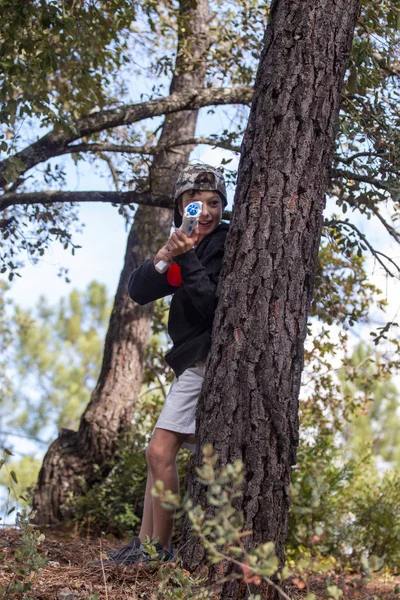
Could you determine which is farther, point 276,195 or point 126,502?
point 126,502

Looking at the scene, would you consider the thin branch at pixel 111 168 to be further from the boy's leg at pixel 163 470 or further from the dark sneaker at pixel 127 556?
the dark sneaker at pixel 127 556

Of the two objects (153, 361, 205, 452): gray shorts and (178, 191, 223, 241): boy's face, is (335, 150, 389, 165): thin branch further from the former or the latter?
(153, 361, 205, 452): gray shorts

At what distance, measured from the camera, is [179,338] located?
3426mm

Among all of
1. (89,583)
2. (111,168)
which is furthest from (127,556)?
(111,168)

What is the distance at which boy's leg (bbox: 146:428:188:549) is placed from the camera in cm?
320

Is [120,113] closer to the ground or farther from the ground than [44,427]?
farther from the ground

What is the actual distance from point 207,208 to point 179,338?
701mm

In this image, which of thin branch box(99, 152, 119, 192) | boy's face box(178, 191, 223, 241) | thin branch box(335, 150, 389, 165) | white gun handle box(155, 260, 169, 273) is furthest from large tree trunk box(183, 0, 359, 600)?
thin branch box(99, 152, 119, 192)

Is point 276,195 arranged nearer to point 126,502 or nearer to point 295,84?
point 295,84

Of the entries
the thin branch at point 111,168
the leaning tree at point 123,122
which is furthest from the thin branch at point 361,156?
the thin branch at point 111,168

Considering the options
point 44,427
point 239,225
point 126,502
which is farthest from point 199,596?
point 44,427

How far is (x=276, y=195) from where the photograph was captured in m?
3.00

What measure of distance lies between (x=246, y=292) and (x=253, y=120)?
83 cm

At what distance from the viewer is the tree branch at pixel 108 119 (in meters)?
5.22
